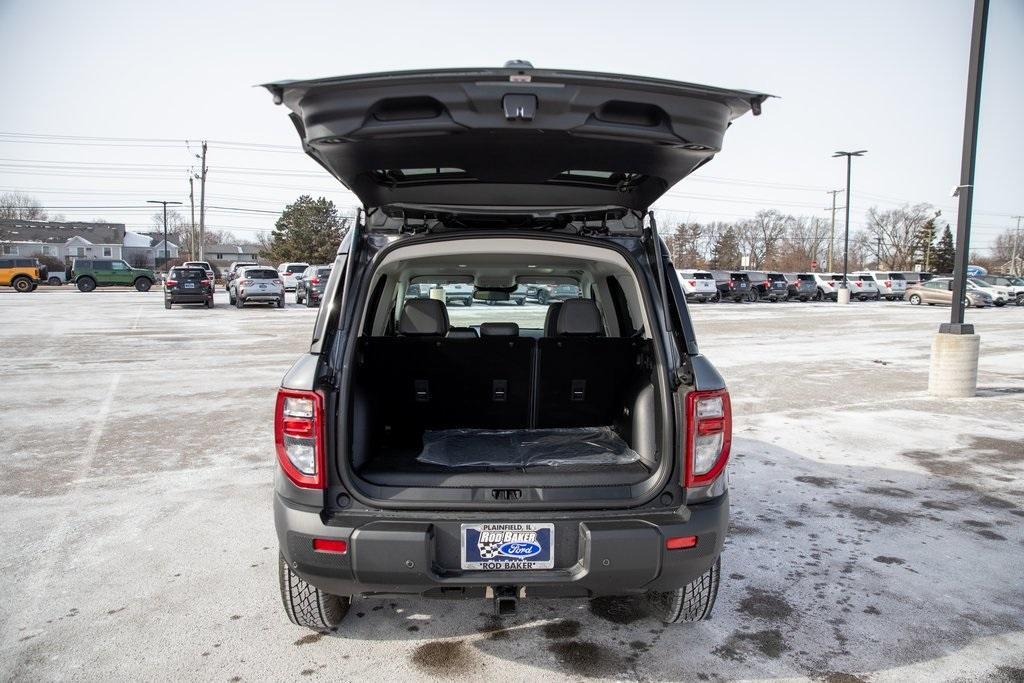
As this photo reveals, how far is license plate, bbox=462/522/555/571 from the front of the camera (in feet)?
8.13

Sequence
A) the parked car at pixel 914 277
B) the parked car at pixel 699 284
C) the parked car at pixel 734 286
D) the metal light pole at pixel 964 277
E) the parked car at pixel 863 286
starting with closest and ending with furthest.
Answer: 1. the metal light pole at pixel 964 277
2. the parked car at pixel 699 284
3. the parked car at pixel 734 286
4. the parked car at pixel 863 286
5. the parked car at pixel 914 277

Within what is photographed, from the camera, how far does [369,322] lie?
142 inches

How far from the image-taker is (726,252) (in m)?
82.0

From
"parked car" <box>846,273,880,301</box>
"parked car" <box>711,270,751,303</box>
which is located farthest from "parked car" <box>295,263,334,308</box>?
"parked car" <box>846,273,880,301</box>

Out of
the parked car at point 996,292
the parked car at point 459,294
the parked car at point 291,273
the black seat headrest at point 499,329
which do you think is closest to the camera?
the black seat headrest at point 499,329

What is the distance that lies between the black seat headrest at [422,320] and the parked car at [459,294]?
3.86 ft

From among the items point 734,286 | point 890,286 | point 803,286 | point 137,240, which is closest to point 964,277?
point 734,286

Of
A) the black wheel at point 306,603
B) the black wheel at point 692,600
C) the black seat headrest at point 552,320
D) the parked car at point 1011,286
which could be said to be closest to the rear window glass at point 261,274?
the black seat headrest at point 552,320

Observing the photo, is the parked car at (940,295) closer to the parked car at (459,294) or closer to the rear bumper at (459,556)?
the parked car at (459,294)

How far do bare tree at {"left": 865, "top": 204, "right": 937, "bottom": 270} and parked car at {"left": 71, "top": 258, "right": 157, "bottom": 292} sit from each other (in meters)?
80.6

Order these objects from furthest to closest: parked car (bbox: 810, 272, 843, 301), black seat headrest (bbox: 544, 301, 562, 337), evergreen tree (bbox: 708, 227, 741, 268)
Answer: evergreen tree (bbox: 708, 227, 741, 268)
parked car (bbox: 810, 272, 843, 301)
black seat headrest (bbox: 544, 301, 562, 337)

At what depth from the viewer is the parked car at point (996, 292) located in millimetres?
34781

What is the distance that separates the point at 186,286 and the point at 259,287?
8.29ft

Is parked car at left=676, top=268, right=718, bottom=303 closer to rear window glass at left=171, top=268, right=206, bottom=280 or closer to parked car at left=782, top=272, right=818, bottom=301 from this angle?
parked car at left=782, top=272, right=818, bottom=301
